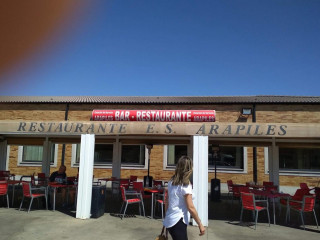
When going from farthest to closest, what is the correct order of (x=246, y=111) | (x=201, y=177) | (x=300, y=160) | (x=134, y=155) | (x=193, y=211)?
(x=134, y=155) → (x=300, y=160) → (x=246, y=111) → (x=201, y=177) → (x=193, y=211)

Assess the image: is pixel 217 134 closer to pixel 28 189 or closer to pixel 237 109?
pixel 28 189

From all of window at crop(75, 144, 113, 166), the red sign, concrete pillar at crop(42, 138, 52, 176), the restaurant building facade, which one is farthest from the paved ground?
window at crop(75, 144, 113, 166)

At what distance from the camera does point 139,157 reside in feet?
56.3

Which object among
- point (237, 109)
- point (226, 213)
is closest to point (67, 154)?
point (237, 109)

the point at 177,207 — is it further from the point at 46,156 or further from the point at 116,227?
the point at 46,156

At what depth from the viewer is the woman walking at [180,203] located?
3148 millimetres

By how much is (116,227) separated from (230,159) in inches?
419

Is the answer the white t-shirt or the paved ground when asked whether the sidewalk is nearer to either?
the paved ground

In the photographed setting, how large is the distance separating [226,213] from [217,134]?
2.92 meters

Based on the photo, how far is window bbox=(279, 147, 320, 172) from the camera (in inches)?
603

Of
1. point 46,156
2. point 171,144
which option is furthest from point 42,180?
point 171,144

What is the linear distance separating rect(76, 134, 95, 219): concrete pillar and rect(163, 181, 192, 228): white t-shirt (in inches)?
190

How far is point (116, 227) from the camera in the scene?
263 inches

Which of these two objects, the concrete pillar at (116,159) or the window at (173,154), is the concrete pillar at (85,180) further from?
the window at (173,154)
